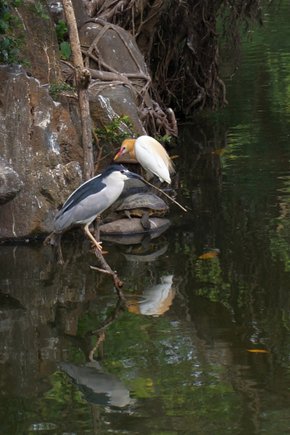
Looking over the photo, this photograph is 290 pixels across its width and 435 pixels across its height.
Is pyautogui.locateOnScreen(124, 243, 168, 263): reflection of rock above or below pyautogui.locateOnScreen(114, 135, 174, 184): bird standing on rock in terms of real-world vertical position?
below

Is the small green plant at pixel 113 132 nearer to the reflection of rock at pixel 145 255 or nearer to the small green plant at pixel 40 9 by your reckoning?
the small green plant at pixel 40 9

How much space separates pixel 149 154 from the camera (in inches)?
424

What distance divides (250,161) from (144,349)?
6.03m

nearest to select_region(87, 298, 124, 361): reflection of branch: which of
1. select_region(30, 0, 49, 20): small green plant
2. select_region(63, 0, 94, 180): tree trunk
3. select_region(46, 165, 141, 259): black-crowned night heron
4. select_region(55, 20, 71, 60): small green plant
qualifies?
select_region(46, 165, 141, 259): black-crowned night heron

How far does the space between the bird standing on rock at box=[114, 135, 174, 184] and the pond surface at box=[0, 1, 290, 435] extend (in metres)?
0.54

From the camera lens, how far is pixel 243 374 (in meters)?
6.83

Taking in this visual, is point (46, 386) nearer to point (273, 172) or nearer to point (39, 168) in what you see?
point (39, 168)

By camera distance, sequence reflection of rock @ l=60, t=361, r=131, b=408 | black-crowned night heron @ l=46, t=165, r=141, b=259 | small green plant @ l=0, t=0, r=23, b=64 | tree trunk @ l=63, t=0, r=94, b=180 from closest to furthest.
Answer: reflection of rock @ l=60, t=361, r=131, b=408, black-crowned night heron @ l=46, t=165, r=141, b=259, tree trunk @ l=63, t=0, r=94, b=180, small green plant @ l=0, t=0, r=23, b=64

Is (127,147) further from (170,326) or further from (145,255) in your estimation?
(170,326)

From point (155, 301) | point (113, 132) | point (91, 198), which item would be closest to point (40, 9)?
point (113, 132)

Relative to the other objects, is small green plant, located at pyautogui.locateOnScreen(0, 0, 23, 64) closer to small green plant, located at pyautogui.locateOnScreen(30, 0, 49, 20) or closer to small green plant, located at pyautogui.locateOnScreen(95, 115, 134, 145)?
small green plant, located at pyautogui.locateOnScreen(30, 0, 49, 20)

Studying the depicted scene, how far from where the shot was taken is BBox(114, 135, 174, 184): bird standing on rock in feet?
35.3

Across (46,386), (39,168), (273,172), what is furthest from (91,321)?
(273,172)

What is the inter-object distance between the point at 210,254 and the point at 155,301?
1267 mm
